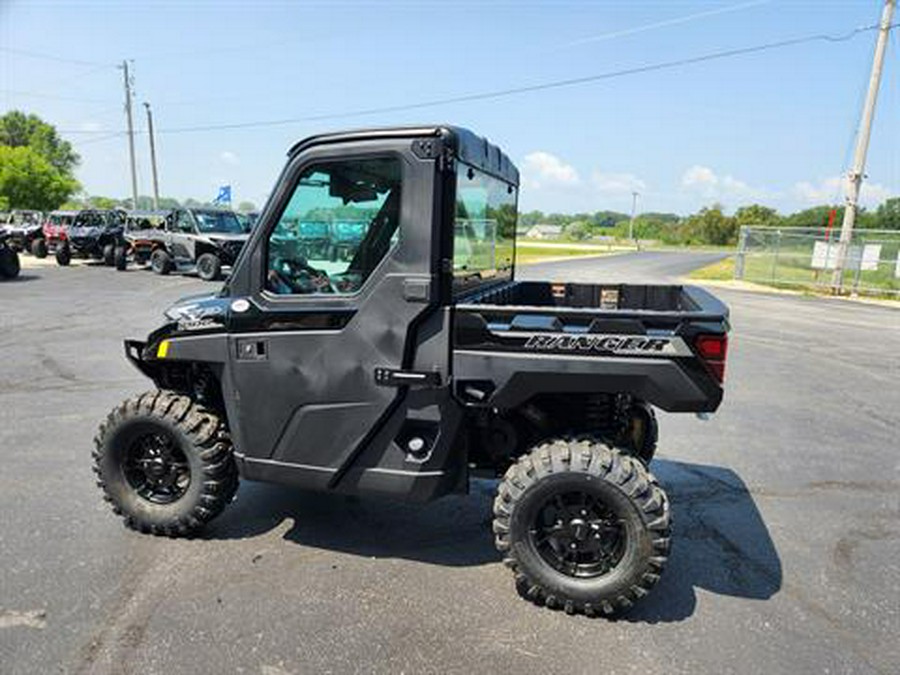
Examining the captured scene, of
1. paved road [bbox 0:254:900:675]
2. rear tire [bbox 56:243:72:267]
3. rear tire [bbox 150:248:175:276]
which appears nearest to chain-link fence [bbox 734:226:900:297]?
paved road [bbox 0:254:900:675]

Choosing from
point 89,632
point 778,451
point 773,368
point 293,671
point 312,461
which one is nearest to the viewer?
point 293,671

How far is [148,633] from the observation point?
280cm

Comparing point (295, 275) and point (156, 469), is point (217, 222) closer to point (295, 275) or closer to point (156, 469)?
point (156, 469)

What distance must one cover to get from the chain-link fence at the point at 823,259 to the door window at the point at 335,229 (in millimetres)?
21407

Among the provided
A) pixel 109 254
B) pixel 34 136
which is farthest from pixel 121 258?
pixel 34 136

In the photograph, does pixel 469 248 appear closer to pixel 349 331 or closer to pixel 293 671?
pixel 349 331

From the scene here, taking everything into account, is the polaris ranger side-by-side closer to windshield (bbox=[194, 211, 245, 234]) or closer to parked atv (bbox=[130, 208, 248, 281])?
parked atv (bbox=[130, 208, 248, 281])

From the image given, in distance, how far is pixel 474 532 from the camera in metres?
3.87

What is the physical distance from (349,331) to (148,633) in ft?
5.25

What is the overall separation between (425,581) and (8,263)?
20376 millimetres

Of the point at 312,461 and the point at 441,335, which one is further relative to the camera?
the point at 312,461

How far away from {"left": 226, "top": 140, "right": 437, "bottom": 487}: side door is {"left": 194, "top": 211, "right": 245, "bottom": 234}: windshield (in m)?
18.3

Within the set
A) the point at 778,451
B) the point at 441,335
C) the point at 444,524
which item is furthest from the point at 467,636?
the point at 778,451

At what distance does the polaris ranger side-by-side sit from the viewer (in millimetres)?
2961
